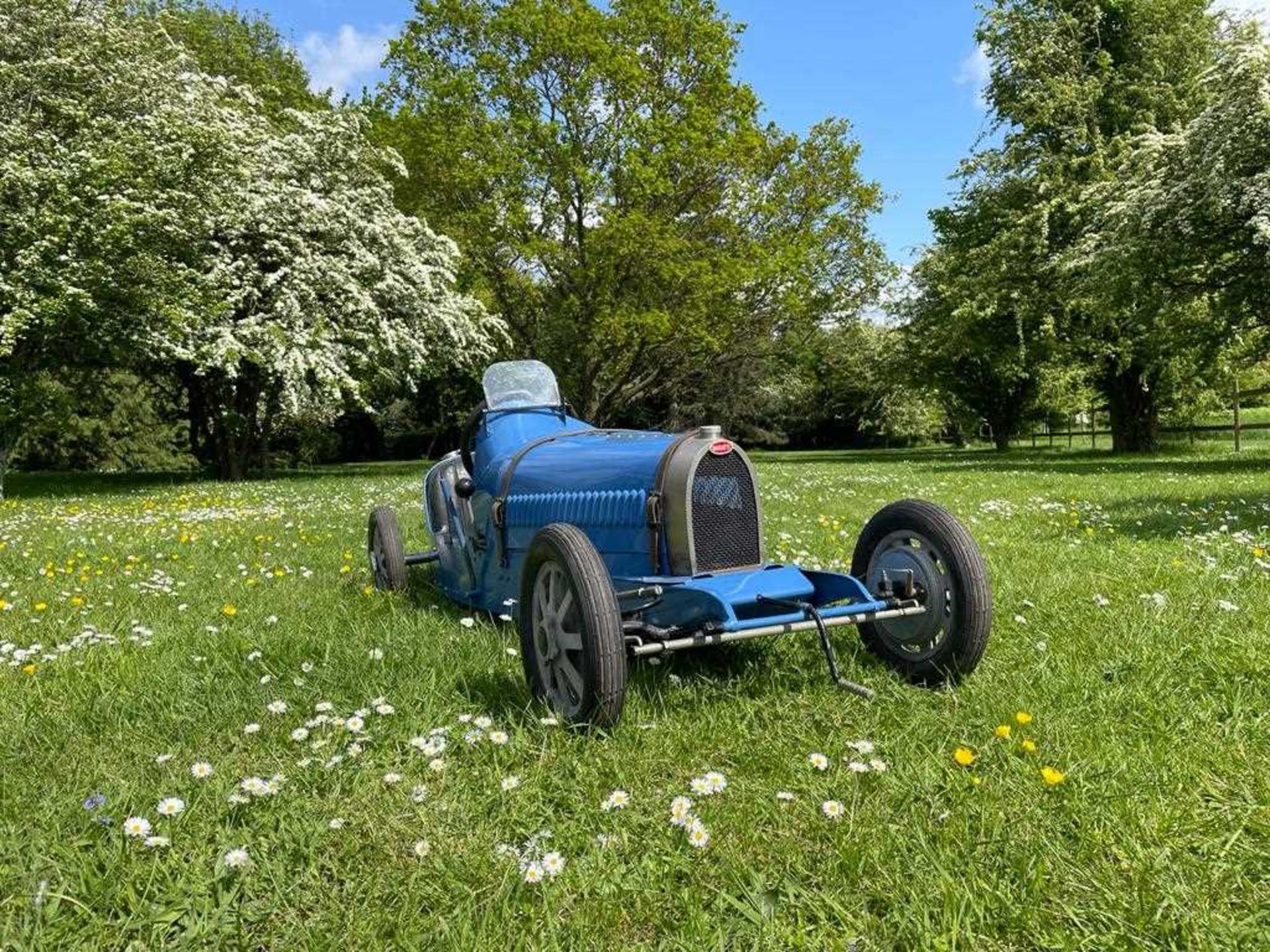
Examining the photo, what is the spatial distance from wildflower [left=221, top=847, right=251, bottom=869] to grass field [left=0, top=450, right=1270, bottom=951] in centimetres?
1

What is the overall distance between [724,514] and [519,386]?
229 centimetres

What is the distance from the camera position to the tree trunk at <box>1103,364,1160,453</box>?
24.8m

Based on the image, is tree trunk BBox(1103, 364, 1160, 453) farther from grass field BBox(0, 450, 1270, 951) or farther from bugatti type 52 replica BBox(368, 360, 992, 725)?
bugatti type 52 replica BBox(368, 360, 992, 725)

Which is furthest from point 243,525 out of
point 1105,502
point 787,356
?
point 787,356

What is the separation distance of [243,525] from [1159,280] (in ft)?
54.5

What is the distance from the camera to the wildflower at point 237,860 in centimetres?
220

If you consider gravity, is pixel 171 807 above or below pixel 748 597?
below

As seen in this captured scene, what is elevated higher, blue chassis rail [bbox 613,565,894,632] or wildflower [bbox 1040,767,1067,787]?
blue chassis rail [bbox 613,565,894,632]

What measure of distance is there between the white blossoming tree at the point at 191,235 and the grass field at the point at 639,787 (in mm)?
11273

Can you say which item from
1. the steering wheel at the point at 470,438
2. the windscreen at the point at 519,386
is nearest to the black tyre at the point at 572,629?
the steering wheel at the point at 470,438

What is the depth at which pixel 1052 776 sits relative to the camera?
7.82ft

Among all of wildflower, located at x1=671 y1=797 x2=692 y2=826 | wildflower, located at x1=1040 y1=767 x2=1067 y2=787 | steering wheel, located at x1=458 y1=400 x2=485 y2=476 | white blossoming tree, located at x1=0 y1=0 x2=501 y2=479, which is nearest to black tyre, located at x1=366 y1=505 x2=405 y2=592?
steering wheel, located at x1=458 y1=400 x2=485 y2=476

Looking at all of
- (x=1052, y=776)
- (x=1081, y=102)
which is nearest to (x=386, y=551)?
(x=1052, y=776)

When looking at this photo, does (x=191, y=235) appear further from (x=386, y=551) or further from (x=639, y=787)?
(x=639, y=787)
